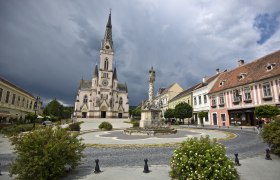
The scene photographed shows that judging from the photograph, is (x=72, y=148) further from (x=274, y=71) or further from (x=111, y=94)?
(x=111, y=94)

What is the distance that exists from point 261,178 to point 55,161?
22.5ft

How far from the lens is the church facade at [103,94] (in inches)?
2689

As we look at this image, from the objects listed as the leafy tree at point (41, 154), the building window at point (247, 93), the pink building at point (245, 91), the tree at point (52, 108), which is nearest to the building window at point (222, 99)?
the pink building at point (245, 91)

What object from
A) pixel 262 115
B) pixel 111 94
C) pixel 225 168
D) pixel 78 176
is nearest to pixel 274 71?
pixel 262 115

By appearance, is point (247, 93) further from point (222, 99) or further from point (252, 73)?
point (222, 99)

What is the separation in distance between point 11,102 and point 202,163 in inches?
1678

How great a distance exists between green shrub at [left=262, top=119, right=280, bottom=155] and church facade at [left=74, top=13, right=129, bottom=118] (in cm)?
6207

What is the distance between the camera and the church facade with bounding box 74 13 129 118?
68312mm

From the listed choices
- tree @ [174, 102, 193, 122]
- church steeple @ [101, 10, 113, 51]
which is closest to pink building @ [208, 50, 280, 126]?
tree @ [174, 102, 193, 122]

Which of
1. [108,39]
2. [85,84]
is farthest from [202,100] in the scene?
[85,84]

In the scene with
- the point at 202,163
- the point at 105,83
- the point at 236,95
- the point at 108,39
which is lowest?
the point at 202,163

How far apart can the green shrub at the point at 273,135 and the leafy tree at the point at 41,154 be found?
349 inches

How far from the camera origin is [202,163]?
15.7 ft

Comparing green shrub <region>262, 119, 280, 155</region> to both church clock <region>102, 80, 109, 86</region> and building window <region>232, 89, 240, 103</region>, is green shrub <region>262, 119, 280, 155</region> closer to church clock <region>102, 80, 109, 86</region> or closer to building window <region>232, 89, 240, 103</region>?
building window <region>232, 89, 240, 103</region>
